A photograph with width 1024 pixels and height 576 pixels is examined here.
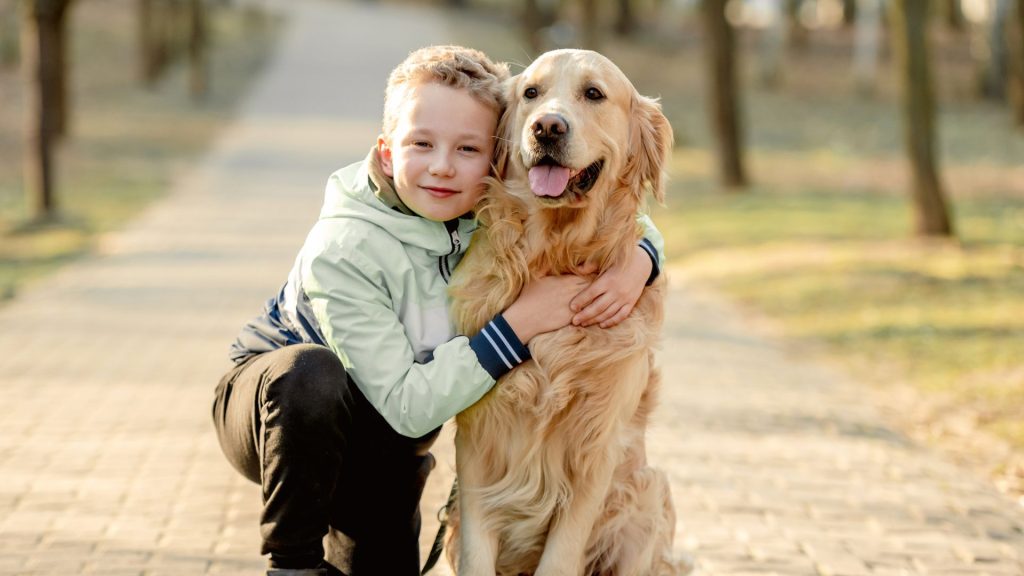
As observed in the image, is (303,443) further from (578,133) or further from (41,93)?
(41,93)

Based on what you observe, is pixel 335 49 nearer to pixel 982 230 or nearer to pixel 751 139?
pixel 751 139

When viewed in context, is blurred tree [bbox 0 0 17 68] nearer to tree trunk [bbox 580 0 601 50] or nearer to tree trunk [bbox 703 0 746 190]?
tree trunk [bbox 580 0 601 50]

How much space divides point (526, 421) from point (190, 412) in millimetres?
4034

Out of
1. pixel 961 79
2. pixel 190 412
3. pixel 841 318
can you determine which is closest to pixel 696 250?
pixel 841 318

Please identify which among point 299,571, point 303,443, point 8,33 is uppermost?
point 303,443

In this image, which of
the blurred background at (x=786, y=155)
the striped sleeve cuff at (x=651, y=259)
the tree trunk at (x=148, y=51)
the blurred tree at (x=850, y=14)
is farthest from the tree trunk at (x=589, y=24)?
the blurred tree at (x=850, y=14)

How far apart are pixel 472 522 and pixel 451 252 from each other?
2.78 feet

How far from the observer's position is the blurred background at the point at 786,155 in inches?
396

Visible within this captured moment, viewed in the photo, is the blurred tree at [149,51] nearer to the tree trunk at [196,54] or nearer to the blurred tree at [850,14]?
the tree trunk at [196,54]

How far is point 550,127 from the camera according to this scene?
3498 millimetres

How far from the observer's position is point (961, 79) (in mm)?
35500

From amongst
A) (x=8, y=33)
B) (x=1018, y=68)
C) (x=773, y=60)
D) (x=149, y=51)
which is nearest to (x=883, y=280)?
(x=1018, y=68)

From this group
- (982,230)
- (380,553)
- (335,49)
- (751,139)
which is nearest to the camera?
(380,553)

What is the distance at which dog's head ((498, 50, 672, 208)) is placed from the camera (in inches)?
140
